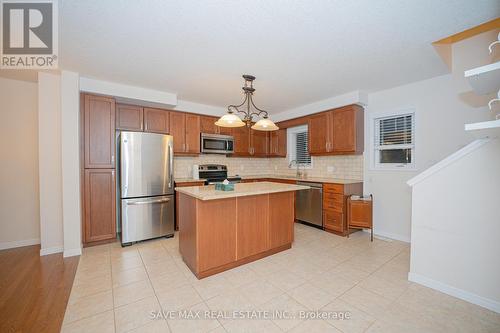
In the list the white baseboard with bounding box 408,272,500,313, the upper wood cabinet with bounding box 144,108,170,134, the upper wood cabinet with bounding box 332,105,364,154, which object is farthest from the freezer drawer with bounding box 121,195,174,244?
the white baseboard with bounding box 408,272,500,313

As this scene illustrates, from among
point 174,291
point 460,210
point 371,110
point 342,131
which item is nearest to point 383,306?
point 460,210

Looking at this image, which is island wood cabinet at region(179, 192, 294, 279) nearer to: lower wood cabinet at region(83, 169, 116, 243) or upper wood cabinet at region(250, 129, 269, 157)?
lower wood cabinet at region(83, 169, 116, 243)

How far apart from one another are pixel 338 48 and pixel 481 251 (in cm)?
240

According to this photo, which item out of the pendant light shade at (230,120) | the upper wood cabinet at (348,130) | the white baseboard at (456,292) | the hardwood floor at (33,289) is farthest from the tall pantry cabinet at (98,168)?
the white baseboard at (456,292)

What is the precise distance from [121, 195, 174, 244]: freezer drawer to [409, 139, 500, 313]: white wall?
3484mm

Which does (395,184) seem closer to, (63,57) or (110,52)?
(110,52)

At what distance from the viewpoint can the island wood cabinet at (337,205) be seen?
3.69 m

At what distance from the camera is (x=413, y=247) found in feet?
7.65

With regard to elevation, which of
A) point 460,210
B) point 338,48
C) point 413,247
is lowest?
point 413,247

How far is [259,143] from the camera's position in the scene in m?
5.55

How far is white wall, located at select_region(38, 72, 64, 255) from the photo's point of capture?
3.02m

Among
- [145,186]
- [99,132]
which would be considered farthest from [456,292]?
[99,132]

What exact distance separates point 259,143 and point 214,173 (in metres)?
1.50

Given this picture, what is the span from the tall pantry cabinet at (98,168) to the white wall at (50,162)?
1.04ft
